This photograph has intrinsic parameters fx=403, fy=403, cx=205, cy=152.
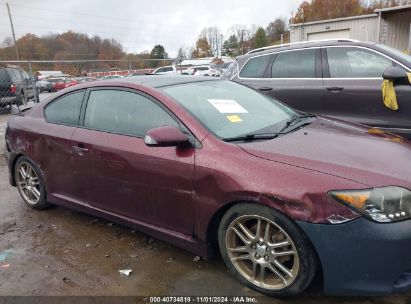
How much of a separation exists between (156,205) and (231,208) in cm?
72

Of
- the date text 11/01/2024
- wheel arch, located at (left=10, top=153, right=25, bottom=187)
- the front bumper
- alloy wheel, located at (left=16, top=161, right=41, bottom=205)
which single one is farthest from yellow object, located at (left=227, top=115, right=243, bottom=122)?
wheel arch, located at (left=10, top=153, right=25, bottom=187)

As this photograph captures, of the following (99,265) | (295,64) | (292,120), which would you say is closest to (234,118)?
(292,120)

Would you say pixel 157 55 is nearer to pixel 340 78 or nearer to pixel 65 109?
pixel 340 78

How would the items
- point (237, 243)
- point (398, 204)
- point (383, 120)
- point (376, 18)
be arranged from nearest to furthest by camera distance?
point (398, 204)
point (237, 243)
point (383, 120)
point (376, 18)

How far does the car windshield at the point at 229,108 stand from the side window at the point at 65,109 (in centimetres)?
106

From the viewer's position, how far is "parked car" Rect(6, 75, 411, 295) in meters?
2.32

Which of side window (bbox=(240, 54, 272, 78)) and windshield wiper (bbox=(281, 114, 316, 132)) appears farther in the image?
side window (bbox=(240, 54, 272, 78))

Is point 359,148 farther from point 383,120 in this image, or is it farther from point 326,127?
point 383,120

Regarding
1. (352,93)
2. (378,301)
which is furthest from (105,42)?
(378,301)

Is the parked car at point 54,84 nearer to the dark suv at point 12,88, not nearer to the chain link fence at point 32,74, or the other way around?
the chain link fence at point 32,74

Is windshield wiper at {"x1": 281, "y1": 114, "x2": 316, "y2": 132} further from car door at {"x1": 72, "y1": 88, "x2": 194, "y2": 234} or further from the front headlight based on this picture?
the front headlight

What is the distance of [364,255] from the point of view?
229cm

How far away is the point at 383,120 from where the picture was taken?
509 cm

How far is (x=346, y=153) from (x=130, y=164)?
1.64 meters
